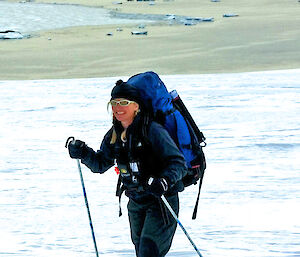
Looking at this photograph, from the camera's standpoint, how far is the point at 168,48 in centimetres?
2278

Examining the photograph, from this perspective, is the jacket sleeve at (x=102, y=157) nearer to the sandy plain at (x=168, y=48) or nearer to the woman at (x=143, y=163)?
the woman at (x=143, y=163)

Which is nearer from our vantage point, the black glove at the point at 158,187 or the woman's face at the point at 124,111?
the black glove at the point at 158,187

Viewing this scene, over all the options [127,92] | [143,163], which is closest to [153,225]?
[143,163]

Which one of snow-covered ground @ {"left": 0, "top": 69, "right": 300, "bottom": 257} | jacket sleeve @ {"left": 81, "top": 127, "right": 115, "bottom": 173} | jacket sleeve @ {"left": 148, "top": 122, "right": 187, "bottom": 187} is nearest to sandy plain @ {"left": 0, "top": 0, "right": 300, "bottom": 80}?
snow-covered ground @ {"left": 0, "top": 69, "right": 300, "bottom": 257}

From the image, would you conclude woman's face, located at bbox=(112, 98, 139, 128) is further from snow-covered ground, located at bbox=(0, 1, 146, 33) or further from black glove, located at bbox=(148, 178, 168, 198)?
snow-covered ground, located at bbox=(0, 1, 146, 33)

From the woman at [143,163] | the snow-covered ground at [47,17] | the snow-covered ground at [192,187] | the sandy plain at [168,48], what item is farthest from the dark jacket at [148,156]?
the snow-covered ground at [47,17]

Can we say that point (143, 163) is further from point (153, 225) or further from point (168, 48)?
point (168, 48)

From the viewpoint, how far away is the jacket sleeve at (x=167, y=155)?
127 inches

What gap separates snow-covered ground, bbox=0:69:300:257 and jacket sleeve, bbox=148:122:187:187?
1398 mm

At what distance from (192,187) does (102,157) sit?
2852mm

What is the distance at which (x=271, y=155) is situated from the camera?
7508mm

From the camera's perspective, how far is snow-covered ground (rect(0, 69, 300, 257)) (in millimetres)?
4871

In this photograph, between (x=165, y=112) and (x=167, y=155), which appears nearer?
(x=167, y=155)

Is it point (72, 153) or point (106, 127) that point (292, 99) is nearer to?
point (106, 127)
